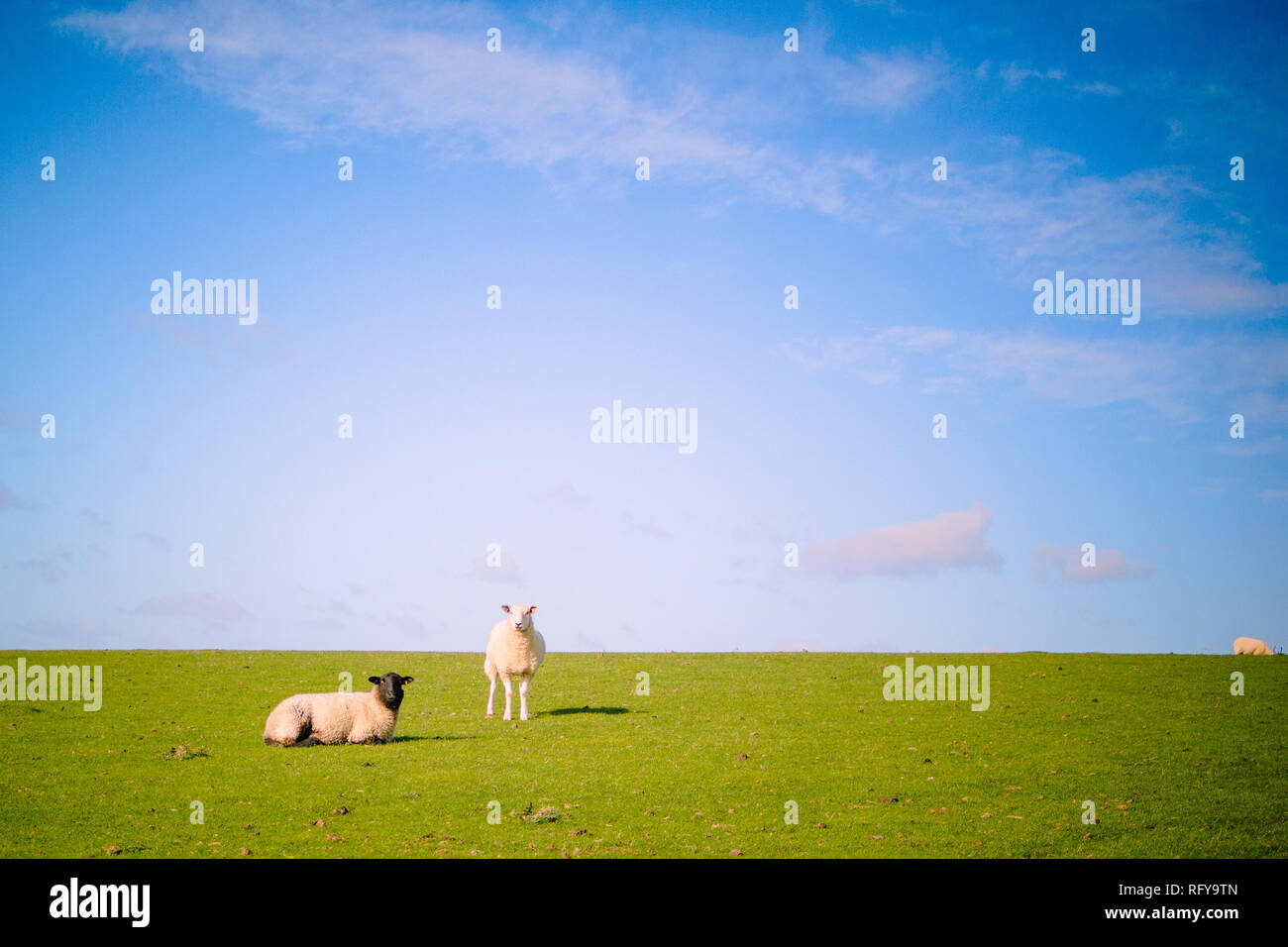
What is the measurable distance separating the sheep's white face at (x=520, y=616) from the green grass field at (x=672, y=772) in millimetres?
2728

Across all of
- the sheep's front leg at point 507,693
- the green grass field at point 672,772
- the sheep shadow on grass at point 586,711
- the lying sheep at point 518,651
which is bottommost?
the green grass field at point 672,772

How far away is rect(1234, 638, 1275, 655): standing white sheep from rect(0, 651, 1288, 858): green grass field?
9.22 metres

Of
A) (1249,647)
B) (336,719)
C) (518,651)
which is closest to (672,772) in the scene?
(518,651)

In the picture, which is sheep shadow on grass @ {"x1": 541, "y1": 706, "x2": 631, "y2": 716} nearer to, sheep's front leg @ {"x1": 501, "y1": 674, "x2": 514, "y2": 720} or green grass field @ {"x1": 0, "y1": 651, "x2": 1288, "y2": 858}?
green grass field @ {"x1": 0, "y1": 651, "x2": 1288, "y2": 858}

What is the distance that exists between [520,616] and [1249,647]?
34880mm

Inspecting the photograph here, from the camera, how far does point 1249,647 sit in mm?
45125

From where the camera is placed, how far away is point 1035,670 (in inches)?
1517

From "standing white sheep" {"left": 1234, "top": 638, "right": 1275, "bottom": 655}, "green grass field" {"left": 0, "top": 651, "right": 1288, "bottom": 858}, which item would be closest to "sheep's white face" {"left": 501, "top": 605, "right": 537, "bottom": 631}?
"green grass field" {"left": 0, "top": 651, "right": 1288, "bottom": 858}

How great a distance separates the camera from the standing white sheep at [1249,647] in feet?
147

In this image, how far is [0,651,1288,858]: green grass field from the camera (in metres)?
18.5

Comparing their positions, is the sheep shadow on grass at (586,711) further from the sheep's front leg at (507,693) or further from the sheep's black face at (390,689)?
the sheep's black face at (390,689)

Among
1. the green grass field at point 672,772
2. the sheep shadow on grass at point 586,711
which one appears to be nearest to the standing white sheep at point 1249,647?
the green grass field at point 672,772

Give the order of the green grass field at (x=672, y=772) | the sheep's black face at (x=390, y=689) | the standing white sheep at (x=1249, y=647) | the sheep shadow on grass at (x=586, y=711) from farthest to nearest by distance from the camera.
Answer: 1. the standing white sheep at (x=1249, y=647)
2. the sheep shadow on grass at (x=586, y=711)
3. the sheep's black face at (x=390, y=689)
4. the green grass field at (x=672, y=772)
